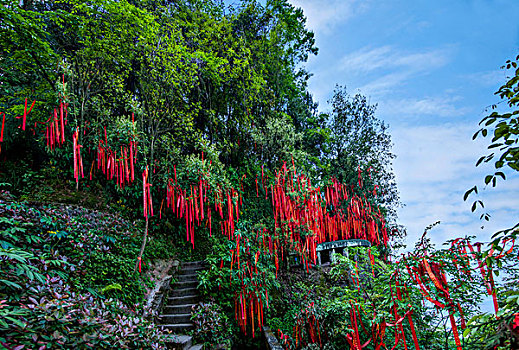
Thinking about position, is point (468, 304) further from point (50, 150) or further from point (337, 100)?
point (337, 100)

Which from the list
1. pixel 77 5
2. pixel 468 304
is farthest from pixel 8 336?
pixel 77 5

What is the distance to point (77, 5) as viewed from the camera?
6.52 metres

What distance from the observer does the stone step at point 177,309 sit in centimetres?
587

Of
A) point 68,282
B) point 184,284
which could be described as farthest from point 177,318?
point 68,282

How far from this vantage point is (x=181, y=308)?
19.4 feet

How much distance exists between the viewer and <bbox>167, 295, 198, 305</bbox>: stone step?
6.15m

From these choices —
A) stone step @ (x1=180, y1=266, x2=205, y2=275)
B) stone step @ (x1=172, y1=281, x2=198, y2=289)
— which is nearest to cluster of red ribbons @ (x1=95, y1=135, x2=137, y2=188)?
stone step @ (x1=180, y1=266, x2=205, y2=275)

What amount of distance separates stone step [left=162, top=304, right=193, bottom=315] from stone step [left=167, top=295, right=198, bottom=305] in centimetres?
22

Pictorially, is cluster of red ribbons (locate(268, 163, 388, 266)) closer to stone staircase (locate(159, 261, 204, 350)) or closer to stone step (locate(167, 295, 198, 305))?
stone staircase (locate(159, 261, 204, 350))

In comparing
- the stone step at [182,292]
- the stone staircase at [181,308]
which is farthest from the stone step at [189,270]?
the stone step at [182,292]

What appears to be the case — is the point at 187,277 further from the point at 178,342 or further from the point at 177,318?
the point at 178,342

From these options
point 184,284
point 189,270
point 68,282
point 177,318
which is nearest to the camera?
point 68,282

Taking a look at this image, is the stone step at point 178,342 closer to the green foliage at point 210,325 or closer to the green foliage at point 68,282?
the green foliage at point 210,325

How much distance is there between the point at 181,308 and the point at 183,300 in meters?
0.33
